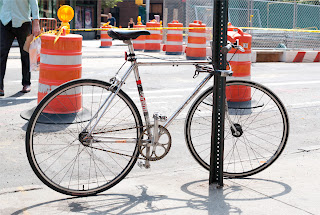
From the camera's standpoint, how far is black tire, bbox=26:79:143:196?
13.5ft

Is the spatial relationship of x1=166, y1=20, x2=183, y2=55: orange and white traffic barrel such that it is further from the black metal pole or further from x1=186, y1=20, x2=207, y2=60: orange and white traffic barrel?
the black metal pole

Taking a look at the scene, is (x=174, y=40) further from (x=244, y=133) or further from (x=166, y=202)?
(x=166, y=202)

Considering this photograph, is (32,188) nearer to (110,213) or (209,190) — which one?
(110,213)

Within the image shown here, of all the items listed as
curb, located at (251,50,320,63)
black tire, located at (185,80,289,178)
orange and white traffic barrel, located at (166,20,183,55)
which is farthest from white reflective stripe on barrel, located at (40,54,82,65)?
orange and white traffic barrel, located at (166,20,183,55)

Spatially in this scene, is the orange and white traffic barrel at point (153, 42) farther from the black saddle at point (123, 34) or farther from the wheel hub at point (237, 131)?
the black saddle at point (123, 34)

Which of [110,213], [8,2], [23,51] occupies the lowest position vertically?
[110,213]

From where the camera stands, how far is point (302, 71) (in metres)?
13.7

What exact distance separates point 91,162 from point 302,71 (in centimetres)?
965

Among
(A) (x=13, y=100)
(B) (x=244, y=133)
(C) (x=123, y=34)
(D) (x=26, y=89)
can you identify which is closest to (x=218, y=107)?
(C) (x=123, y=34)

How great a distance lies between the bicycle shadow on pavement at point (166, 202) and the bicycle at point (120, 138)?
0.15 m

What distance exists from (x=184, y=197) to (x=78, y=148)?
1.36 metres

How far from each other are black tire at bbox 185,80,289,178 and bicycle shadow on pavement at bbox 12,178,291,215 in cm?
36

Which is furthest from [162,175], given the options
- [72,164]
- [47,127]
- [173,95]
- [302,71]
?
[302,71]

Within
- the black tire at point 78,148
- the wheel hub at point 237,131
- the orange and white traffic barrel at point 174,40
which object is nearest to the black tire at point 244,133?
the wheel hub at point 237,131
